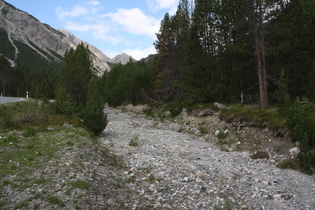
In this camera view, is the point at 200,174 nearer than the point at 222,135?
Yes

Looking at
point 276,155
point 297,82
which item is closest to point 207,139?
point 276,155

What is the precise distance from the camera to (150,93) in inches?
1912

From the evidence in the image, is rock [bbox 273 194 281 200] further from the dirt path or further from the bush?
the bush

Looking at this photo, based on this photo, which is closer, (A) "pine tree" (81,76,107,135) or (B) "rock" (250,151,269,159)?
(B) "rock" (250,151,269,159)

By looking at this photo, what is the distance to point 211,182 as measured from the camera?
9.34 metres

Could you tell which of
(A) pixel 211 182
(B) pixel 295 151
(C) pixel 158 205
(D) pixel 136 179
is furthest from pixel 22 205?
(B) pixel 295 151

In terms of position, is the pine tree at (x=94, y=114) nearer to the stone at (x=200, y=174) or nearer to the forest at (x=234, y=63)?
the forest at (x=234, y=63)

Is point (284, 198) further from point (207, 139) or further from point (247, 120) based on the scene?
point (207, 139)

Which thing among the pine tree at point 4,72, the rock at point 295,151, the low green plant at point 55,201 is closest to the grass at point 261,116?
the rock at point 295,151

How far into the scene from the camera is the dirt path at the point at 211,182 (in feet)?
25.0

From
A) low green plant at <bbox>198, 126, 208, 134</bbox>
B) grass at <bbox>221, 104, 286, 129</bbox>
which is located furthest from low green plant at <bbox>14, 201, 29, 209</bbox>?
low green plant at <bbox>198, 126, 208, 134</bbox>

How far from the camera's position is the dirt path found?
25.0 feet

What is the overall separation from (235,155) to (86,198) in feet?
34.7

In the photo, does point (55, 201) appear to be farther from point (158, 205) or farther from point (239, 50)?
point (239, 50)
